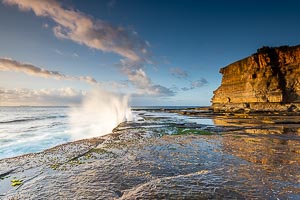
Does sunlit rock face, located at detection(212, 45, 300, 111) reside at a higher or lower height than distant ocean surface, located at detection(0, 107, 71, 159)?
higher

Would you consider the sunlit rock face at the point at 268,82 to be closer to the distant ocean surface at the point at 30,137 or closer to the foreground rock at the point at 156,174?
the distant ocean surface at the point at 30,137

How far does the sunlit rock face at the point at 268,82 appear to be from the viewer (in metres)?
49.9

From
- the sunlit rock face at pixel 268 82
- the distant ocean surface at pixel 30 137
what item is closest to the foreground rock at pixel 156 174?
the distant ocean surface at pixel 30 137

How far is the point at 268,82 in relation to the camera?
175 feet

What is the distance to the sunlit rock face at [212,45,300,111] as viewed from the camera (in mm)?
49875

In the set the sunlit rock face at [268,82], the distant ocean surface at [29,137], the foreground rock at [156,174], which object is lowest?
the distant ocean surface at [29,137]

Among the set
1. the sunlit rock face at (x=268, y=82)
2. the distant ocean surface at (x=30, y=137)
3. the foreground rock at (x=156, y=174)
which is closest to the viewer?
the foreground rock at (x=156, y=174)

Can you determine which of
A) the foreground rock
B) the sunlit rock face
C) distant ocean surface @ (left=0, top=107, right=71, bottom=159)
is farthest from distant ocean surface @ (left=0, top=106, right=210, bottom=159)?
the sunlit rock face

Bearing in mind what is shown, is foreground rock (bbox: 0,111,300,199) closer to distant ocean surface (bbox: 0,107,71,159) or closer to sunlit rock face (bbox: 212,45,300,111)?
distant ocean surface (bbox: 0,107,71,159)

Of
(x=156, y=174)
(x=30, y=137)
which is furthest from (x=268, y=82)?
(x=156, y=174)

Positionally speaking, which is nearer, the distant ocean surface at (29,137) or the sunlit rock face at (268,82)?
the distant ocean surface at (29,137)

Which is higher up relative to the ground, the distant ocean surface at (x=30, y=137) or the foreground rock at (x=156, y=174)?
the foreground rock at (x=156, y=174)

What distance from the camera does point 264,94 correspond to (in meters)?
52.9

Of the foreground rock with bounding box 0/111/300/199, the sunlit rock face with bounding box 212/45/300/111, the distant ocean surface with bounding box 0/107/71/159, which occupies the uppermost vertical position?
the sunlit rock face with bounding box 212/45/300/111
